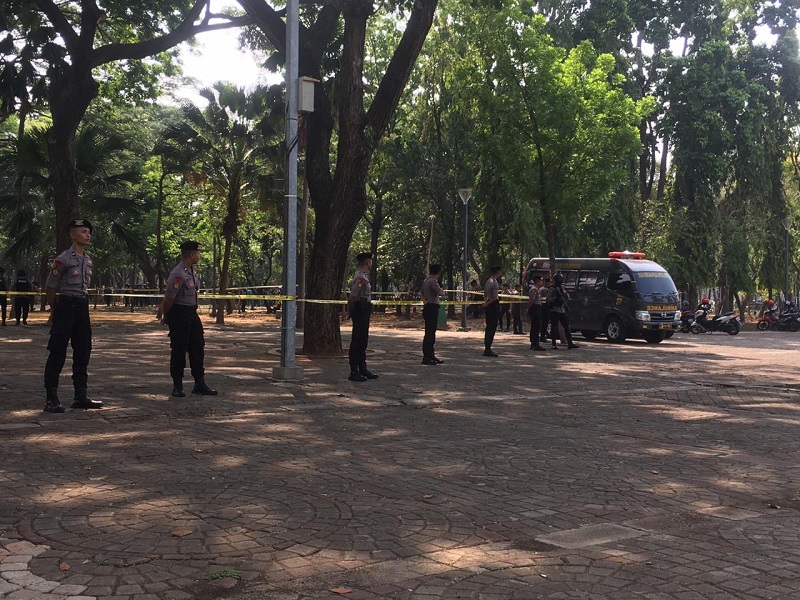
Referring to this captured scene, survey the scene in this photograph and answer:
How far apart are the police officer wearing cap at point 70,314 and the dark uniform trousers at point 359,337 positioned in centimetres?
429

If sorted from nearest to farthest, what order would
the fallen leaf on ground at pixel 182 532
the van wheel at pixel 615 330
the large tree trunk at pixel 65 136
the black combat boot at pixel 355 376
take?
the fallen leaf on ground at pixel 182 532 → the black combat boot at pixel 355 376 → the large tree trunk at pixel 65 136 → the van wheel at pixel 615 330

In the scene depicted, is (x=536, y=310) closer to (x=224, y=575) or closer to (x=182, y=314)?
(x=182, y=314)

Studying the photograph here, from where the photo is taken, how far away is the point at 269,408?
10.1m

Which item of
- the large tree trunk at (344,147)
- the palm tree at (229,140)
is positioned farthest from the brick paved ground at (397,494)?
the palm tree at (229,140)

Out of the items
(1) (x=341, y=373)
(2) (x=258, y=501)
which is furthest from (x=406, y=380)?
(2) (x=258, y=501)

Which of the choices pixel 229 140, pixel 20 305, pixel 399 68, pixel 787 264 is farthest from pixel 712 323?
pixel 20 305

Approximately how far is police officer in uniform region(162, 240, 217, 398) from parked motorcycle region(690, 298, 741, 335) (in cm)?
2432

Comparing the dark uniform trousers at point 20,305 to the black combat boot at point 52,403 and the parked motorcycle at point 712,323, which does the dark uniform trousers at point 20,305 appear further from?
the parked motorcycle at point 712,323

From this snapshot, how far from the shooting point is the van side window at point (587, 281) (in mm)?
25531

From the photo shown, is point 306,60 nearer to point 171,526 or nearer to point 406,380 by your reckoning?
point 406,380

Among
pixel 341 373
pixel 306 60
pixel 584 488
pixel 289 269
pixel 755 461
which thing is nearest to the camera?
pixel 584 488

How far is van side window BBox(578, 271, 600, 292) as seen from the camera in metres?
25.5

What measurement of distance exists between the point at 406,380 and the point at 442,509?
7.79 m

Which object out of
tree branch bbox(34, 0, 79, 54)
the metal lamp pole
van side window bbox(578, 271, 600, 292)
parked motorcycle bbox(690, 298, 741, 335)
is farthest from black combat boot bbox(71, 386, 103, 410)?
parked motorcycle bbox(690, 298, 741, 335)
